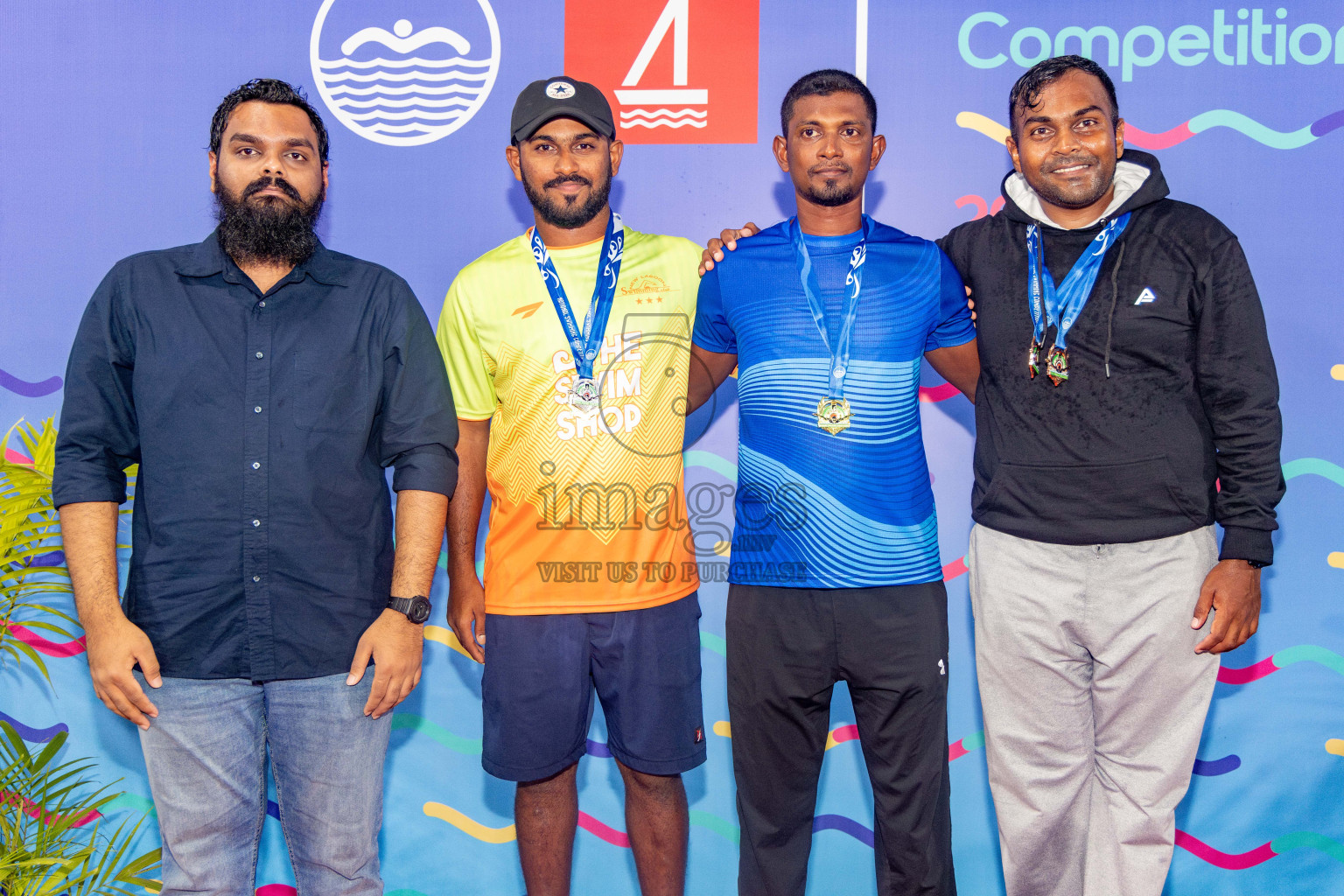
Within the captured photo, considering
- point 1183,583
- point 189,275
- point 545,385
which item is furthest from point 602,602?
point 1183,583

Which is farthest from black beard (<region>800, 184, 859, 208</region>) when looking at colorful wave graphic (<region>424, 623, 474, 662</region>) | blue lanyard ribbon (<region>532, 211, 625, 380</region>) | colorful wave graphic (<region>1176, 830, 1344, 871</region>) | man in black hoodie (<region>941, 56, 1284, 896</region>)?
colorful wave graphic (<region>1176, 830, 1344, 871</region>)

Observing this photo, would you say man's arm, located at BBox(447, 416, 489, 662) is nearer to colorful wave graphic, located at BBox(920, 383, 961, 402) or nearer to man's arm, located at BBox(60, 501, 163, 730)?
man's arm, located at BBox(60, 501, 163, 730)

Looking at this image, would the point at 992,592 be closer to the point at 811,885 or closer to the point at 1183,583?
the point at 1183,583

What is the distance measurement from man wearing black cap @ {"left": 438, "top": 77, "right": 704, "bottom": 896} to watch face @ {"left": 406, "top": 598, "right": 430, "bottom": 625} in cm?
29

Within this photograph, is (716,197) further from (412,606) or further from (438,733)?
(438,733)

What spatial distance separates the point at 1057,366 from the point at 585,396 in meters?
1.06

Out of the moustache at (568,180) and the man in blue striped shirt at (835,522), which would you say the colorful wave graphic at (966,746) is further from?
the moustache at (568,180)

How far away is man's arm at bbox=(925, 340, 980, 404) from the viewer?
2.27 m

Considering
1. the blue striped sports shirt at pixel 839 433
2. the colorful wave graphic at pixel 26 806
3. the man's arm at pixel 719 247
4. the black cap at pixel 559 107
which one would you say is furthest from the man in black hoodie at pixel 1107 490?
the colorful wave graphic at pixel 26 806

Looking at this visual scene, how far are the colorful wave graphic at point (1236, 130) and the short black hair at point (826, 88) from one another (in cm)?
75

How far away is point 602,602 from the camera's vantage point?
2174 mm

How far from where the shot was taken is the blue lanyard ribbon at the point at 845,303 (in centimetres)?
213

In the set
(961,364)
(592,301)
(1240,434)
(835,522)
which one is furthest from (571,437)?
(1240,434)

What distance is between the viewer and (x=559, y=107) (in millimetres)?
2264
